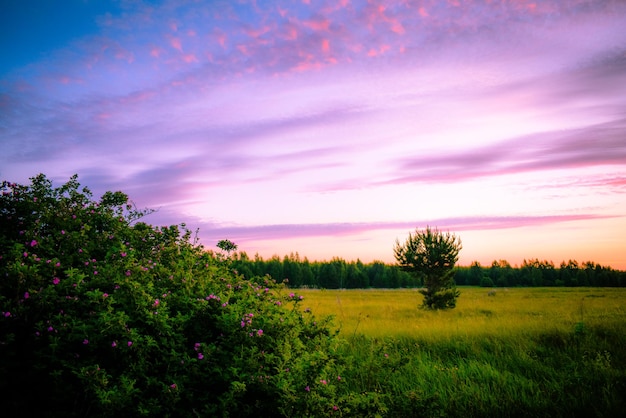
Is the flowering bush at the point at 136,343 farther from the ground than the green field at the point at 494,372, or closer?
farther from the ground

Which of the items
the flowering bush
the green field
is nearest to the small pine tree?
the green field

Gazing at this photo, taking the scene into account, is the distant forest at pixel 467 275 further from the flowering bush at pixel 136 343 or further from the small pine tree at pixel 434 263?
the flowering bush at pixel 136 343

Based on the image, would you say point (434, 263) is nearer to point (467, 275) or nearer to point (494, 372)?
point (494, 372)

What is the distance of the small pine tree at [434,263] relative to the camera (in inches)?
813

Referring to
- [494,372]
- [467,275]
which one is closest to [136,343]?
[494,372]

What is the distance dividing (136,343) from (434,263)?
66.1 feet

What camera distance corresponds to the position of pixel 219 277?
5316mm

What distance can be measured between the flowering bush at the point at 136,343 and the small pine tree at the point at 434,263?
17765 millimetres

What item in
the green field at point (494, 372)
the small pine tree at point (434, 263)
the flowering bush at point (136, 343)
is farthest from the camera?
the small pine tree at point (434, 263)

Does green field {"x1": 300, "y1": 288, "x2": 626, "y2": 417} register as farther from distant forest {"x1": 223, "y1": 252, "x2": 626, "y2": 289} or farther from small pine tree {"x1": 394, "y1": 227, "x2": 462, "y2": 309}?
distant forest {"x1": 223, "y1": 252, "x2": 626, "y2": 289}

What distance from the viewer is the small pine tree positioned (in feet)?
67.7

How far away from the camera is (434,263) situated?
21328mm

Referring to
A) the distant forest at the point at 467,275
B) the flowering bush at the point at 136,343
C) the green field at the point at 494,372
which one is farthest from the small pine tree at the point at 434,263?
the distant forest at the point at 467,275

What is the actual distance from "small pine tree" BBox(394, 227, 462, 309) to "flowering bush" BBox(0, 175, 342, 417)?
17.8 meters
